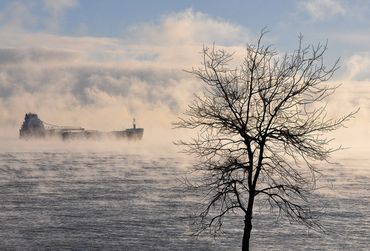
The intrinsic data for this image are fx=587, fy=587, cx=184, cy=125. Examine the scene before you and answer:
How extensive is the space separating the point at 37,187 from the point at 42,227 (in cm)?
5163

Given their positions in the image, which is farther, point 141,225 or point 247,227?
point 141,225

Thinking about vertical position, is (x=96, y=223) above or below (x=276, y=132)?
below

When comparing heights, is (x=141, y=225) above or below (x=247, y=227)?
below

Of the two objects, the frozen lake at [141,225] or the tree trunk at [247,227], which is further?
the frozen lake at [141,225]

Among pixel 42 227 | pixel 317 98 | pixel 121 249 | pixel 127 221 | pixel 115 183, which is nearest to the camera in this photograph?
pixel 317 98

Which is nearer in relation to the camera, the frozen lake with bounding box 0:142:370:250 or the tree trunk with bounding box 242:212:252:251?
the tree trunk with bounding box 242:212:252:251

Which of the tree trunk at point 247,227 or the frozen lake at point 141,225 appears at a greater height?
the tree trunk at point 247,227

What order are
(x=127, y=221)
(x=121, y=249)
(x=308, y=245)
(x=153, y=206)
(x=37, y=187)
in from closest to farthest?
(x=121, y=249) → (x=308, y=245) → (x=127, y=221) → (x=153, y=206) → (x=37, y=187)

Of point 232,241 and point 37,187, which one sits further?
point 37,187

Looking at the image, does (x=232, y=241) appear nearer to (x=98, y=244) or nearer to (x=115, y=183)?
(x=98, y=244)

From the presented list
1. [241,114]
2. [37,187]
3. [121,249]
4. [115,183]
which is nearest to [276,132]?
[241,114]

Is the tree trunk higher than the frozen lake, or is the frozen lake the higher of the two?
the tree trunk

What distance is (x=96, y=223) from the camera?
173 ft

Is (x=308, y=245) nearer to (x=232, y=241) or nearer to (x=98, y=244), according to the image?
(x=232, y=241)
